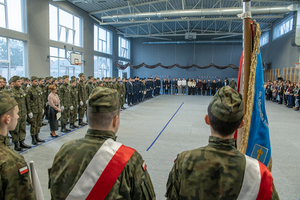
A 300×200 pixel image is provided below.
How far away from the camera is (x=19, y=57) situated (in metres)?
10.2

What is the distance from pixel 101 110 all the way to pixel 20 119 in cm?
437

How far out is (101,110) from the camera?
46.2 inches

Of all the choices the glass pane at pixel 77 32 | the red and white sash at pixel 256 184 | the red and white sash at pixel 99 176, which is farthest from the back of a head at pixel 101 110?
the glass pane at pixel 77 32

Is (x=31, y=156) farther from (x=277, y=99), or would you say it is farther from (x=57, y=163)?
(x=277, y=99)

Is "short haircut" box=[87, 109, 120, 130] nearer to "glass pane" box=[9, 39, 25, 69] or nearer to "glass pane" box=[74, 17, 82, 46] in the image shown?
"glass pane" box=[9, 39, 25, 69]

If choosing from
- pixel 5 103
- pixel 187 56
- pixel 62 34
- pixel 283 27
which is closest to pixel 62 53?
pixel 62 34

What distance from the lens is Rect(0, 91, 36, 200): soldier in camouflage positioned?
3.80 ft

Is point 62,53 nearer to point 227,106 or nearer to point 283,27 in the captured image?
point 227,106

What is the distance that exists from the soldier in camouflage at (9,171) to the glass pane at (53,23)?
12101mm

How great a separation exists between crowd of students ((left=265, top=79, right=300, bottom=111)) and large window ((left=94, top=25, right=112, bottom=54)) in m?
13.2

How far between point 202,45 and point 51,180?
76.7 feet

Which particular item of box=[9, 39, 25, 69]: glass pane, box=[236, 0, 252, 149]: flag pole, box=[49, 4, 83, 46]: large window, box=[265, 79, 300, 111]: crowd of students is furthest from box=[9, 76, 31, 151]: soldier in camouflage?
box=[265, 79, 300, 111]: crowd of students

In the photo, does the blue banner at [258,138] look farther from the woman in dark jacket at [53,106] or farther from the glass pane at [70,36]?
the glass pane at [70,36]

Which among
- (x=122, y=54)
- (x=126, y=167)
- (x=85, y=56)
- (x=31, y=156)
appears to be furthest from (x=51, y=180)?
(x=122, y=54)
